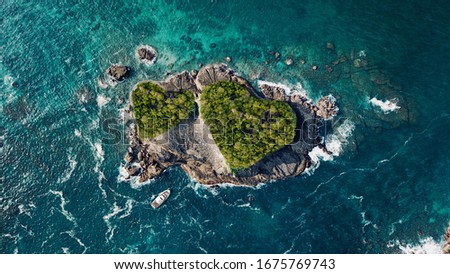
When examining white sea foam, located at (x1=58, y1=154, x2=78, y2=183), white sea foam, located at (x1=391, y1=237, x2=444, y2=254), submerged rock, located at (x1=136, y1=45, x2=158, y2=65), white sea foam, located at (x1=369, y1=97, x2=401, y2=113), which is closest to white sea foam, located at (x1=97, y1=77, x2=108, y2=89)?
submerged rock, located at (x1=136, y1=45, x2=158, y2=65)

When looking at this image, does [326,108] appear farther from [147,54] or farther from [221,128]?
[147,54]

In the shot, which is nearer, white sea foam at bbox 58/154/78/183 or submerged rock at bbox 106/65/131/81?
white sea foam at bbox 58/154/78/183

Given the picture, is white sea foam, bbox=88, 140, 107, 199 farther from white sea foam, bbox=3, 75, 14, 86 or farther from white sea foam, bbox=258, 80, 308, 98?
white sea foam, bbox=258, 80, 308, 98

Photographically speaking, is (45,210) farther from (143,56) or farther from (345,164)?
(345,164)

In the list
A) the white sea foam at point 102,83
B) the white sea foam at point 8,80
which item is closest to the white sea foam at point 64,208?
the white sea foam at point 102,83

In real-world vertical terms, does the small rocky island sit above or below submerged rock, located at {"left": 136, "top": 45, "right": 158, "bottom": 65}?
below

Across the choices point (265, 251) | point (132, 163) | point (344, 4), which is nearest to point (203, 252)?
point (265, 251)

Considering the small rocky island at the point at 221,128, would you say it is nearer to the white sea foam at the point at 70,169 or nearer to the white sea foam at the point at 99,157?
the white sea foam at the point at 99,157
